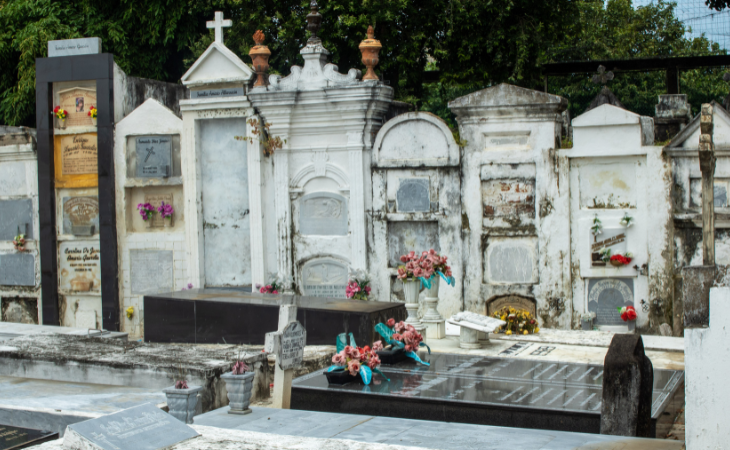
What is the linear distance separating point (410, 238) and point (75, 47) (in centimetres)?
638

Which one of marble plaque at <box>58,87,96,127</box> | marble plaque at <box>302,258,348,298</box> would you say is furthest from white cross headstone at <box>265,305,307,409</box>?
marble plaque at <box>58,87,96,127</box>

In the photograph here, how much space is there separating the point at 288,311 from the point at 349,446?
262cm

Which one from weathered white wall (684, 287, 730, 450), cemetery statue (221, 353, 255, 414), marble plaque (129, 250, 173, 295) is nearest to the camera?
weathered white wall (684, 287, 730, 450)

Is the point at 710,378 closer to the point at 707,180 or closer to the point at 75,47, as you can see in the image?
the point at 707,180

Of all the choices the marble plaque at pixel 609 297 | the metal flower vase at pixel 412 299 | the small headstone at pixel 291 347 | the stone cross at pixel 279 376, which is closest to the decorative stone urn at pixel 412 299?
the metal flower vase at pixel 412 299

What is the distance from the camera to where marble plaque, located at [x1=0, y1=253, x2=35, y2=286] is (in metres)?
13.1

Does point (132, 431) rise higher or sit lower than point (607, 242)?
lower

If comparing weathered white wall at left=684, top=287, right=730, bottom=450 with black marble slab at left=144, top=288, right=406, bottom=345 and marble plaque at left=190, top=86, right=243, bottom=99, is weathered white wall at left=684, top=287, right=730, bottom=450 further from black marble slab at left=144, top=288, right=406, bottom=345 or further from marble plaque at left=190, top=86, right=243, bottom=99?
marble plaque at left=190, top=86, right=243, bottom=99

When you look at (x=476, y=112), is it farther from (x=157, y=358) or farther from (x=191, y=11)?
(x=191, y=11)

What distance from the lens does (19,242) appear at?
1302cm

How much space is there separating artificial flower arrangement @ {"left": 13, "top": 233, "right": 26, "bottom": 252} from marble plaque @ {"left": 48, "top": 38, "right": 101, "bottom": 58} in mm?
3025

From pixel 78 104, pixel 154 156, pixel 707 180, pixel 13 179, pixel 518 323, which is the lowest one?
pixel 518 323

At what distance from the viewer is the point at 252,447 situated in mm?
4262

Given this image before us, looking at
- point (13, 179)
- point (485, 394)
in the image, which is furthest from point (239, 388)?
point (13, 179)
